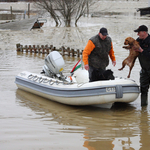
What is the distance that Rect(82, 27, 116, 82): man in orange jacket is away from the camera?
20.0ft

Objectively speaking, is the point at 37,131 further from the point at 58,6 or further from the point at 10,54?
the point at 58,6

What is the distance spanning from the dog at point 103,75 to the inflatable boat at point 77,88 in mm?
168

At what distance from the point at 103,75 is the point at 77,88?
659mm

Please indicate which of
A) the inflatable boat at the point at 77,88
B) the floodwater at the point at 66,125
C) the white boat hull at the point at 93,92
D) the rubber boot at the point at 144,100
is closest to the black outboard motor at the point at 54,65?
the inflatable boat at the point at 77,88

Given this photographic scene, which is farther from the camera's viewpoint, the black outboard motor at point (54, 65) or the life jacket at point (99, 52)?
the black outboard motor at point (54, 65)

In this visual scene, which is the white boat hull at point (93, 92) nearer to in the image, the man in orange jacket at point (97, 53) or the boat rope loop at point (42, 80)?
the boat rope loop at point (42, 80)

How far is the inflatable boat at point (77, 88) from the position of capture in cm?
586

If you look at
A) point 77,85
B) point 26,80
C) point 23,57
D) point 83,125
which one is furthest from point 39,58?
point 83,125

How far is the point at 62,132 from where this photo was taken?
4.82 m

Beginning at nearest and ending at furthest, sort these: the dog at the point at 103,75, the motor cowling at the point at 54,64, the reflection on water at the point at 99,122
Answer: the reflection on water at the point at 99,122 → the dog at the point at 103,75 → the motor cowling at the point at 54,64

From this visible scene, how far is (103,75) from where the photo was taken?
6.30 meters

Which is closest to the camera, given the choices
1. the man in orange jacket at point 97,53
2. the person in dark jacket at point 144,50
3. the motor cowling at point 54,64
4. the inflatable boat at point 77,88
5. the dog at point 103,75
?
the person in dark jacket at point 144,50

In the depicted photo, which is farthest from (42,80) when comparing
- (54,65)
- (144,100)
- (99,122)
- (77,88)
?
(144,100)

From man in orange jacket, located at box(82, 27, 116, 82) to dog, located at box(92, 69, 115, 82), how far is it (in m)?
0.05
